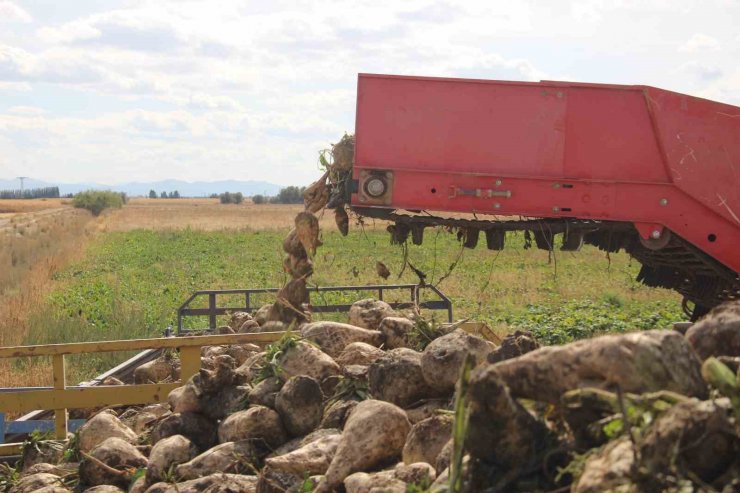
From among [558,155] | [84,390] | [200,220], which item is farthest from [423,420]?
[200,220]

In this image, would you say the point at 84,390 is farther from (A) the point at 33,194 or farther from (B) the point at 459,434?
(A) the point at 33,194

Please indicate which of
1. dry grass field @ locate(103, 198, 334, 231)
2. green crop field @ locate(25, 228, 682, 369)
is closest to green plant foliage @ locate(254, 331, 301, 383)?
green crop field @ locate(25, 228, 682, 369)

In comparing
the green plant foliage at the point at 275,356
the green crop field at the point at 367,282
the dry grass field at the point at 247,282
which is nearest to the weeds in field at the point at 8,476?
the green plant foliage at the point at 275,356

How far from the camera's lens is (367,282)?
19969 millimetres

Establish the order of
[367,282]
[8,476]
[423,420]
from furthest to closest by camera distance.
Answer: [367,282]
[8,476]
[423,420]

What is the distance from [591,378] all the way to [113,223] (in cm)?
5692

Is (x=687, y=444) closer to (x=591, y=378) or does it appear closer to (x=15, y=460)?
(x=591, y=378)

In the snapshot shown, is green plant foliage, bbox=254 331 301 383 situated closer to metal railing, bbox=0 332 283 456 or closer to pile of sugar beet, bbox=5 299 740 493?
pile of sugar beet, bbox=5 299 740 493

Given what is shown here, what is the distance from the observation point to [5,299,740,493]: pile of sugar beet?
2979 mm

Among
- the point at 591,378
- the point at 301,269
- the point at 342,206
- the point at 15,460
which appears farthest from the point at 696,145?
the point at 15,460

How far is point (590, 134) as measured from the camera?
8086 millimetres

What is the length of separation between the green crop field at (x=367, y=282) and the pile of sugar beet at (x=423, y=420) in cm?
235

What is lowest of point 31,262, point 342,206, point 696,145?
point 31,262

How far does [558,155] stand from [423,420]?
405 centimetres
